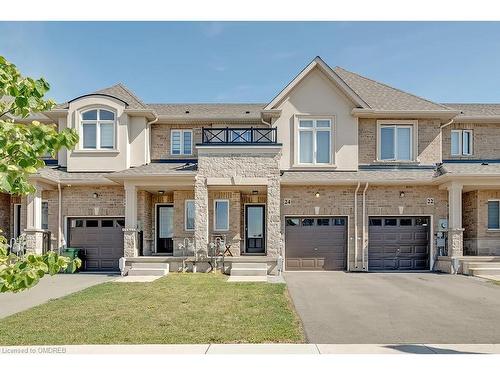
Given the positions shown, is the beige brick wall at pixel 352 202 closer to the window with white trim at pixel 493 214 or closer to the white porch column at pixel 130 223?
the window with white trim at pixel 493 214

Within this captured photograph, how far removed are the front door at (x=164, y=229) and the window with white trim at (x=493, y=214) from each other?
47.4 feet

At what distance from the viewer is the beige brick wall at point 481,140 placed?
2031 cm

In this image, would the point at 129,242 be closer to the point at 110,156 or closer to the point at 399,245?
the point at 110,156

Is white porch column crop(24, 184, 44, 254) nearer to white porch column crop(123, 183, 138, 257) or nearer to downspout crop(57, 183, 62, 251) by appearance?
downspout crop(57, 183, 62, 251)

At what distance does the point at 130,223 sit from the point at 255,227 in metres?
5.65

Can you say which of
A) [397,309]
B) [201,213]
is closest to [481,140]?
[201,213]

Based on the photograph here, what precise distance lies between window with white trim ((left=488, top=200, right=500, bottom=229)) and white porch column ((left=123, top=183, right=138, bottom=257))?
51.1 ft

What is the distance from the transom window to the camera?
733 inches

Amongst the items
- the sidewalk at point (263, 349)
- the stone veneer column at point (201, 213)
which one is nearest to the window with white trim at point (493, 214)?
the stone veneer column at point (201, 213)

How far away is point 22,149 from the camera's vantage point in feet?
13.9

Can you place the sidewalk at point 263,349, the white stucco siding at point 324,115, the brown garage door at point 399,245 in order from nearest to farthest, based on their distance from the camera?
the sidewalk at point 263,349, the brown garage door at point 399,245, the white stucco siding at point 324,115

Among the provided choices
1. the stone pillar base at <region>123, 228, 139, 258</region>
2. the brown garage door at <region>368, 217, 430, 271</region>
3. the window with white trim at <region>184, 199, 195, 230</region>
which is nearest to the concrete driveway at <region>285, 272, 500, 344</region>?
the brown garage door at <region>368, 217, 430, 271</region>

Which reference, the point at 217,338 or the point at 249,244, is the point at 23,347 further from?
the point at 249,244
